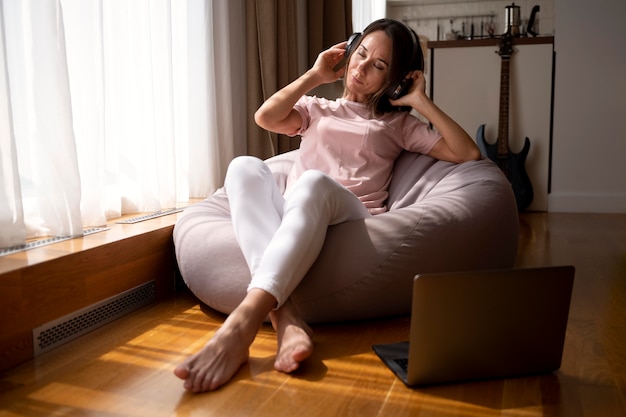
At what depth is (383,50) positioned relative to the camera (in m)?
2.11

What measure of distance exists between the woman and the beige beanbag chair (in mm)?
95

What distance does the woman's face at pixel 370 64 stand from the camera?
211cm

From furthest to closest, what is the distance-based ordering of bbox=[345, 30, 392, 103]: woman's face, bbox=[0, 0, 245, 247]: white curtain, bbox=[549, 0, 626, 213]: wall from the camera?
bbox=[549, 0, 626, 213]: wall → bbox=[345, 30, 392, 103]: woman's face → bbox=[0, 0, 245, 247]: white curtain

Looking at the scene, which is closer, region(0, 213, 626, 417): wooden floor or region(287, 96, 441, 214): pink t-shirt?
region(0, 213, 626, 417): wooden floor

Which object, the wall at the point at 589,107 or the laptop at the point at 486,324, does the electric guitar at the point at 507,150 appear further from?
the laptop at the point at 486,324

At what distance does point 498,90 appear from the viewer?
4.50 m

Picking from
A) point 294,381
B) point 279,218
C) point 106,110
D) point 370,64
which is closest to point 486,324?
point 294,381

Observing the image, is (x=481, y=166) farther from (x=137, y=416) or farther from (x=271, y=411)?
(x=137, y=416)

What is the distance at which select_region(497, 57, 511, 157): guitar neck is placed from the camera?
14.4 feet

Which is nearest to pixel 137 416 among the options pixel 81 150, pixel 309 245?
pixel 309 245

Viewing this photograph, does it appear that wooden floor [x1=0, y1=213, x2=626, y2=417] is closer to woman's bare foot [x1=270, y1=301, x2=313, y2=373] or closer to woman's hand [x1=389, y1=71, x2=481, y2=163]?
woman's bare foot [x1=270, y1=301, x2=313, y2=373]

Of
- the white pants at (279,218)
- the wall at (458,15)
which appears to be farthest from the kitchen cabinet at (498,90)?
the white pants at (279,218)

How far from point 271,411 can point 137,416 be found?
9.9 inches

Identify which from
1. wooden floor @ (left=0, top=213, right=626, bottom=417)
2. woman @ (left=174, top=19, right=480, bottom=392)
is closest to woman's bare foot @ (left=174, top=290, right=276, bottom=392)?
wooden floor @ (left=0, top=213, right=626, bottom=417)
